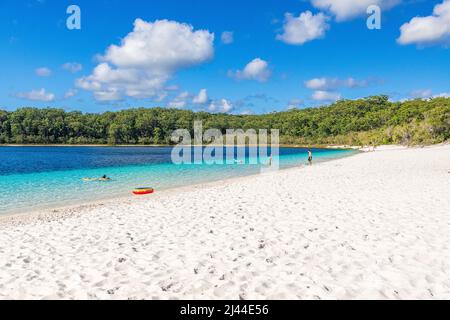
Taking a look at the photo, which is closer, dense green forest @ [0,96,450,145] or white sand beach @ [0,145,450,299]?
white sand beach @ [0,145,450,299]

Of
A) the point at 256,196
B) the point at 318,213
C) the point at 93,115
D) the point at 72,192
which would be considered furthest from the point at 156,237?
the point at 93,115

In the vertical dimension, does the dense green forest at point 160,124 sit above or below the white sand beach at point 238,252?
above

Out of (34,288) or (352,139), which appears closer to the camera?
(34,288)

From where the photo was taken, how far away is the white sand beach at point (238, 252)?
5070mm

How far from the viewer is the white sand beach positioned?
16.6 ft

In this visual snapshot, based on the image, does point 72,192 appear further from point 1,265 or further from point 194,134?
point 194,134

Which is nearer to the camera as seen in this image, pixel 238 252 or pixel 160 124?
pixel 238 252

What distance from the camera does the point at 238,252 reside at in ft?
22.1

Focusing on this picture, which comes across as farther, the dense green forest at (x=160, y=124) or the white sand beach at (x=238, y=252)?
the dense green forest at (x=160, y=124)

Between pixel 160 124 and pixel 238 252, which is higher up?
pixel 160 124

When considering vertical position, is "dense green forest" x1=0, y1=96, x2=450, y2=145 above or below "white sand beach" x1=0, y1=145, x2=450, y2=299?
above

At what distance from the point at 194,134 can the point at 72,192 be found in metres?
142

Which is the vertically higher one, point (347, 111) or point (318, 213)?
point (347, 111)

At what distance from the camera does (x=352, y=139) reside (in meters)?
112
